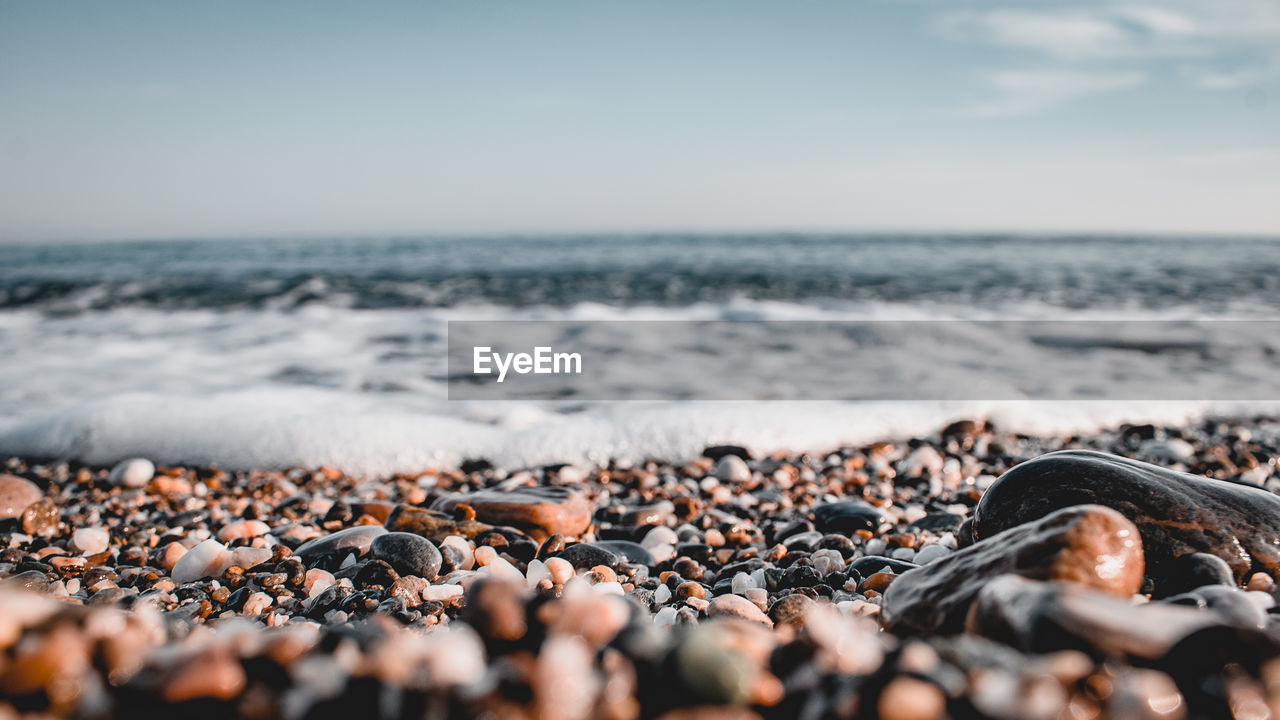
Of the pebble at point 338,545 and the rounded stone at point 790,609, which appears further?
the pebble at point 338,545

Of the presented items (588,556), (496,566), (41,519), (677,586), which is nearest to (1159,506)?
(677,586)

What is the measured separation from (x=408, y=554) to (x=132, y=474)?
201 cm

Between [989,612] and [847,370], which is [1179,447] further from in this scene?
[989,612]

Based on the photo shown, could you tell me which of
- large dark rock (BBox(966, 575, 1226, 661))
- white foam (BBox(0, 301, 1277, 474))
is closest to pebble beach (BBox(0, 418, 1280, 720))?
large dark rock (BBox(966, 575, 1226, 661))

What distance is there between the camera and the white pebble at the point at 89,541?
98.7 inches

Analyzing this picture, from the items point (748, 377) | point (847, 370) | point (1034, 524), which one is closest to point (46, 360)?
point (748, 377)

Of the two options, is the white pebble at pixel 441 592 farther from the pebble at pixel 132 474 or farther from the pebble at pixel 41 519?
the pebble at pixel 132 474

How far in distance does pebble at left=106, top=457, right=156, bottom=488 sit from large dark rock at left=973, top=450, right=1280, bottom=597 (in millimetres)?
3491

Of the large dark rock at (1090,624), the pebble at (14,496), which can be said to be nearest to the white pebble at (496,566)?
the large dark rock at (1090,624)

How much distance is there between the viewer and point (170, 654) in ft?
2.83

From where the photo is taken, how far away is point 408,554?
217cm

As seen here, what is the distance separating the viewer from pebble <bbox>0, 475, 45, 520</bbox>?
9.27 feet

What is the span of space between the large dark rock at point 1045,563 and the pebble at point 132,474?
3.39m

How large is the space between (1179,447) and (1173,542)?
2450 mm
